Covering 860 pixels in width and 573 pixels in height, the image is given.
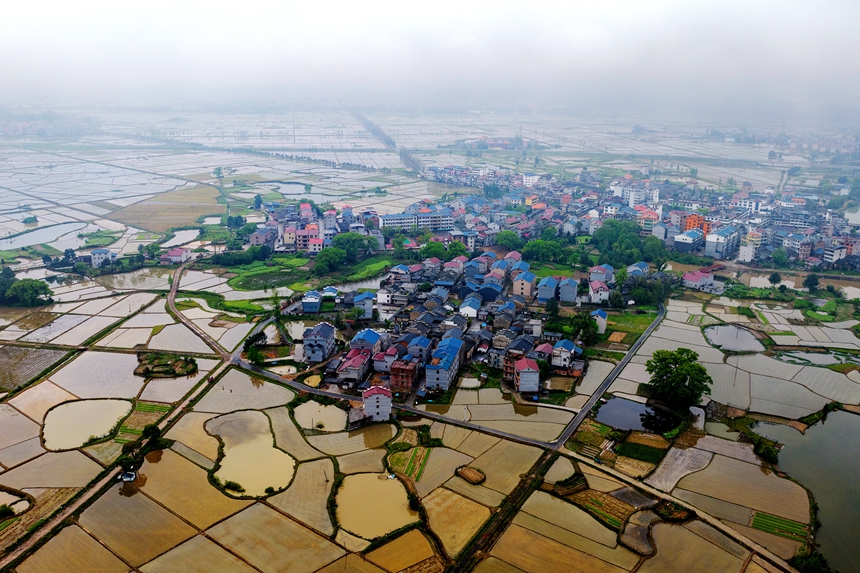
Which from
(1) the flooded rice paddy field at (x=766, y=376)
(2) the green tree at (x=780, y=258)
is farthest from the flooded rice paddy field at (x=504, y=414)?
(2) the green tree at (x=780, y=258)

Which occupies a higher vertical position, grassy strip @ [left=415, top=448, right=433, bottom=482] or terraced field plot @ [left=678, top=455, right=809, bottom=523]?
terraced field plot @ [left=678, top=455, right=809, bottom=523]

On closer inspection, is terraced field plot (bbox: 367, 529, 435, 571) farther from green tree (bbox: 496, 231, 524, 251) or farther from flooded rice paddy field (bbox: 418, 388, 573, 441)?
green tree (bbox: 496, 231, 524, 251)

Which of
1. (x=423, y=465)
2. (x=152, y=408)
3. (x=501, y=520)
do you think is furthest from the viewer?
(x=152, y=408)

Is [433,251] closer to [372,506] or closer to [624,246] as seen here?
[624,246]

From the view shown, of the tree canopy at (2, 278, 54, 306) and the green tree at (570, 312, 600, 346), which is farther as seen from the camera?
the tree canopy at (2, 278, 54, 306)

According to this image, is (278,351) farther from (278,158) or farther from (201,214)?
(278,158)

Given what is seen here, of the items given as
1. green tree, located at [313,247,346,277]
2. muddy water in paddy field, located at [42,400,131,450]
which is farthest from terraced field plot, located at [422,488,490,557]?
green tree, located at [313,247,346,277]

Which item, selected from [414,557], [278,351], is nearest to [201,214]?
[278,351]

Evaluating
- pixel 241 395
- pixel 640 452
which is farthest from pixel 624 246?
pixel 241 395
